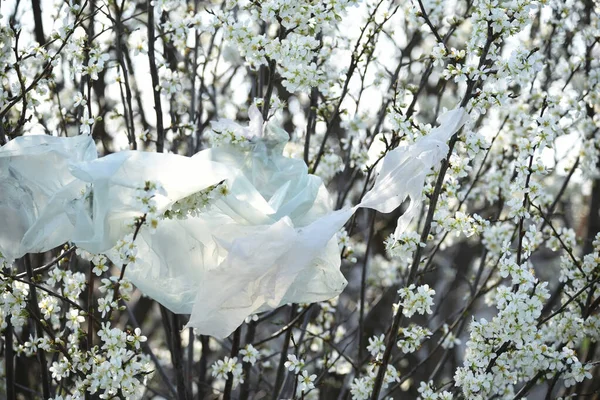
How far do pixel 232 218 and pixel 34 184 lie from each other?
24.6 inches

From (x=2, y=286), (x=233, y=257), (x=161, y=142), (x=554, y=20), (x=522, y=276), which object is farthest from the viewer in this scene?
(x=554, y=20)

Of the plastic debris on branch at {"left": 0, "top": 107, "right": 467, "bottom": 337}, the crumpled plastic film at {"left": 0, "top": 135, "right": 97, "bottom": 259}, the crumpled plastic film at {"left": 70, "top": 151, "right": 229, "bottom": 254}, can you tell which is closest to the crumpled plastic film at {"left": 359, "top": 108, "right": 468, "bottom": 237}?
the plastic debris on branch at {"left": 0, "top": 107, "right": 467, "bottom": 337}

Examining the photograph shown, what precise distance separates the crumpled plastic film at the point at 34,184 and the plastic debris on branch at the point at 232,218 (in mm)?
19

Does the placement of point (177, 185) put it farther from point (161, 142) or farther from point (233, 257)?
point (161, 142)

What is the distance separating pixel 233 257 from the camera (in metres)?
2.12

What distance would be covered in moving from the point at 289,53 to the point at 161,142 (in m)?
0.61

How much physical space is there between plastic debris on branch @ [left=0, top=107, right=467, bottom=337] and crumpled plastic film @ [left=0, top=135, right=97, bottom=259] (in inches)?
0.8

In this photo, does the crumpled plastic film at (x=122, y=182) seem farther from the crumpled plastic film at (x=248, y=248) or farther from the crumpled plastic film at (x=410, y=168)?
the crumpled plastic film at (x=410, y=168)

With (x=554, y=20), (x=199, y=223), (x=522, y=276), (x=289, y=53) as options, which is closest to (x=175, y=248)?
(x=199, y=223)

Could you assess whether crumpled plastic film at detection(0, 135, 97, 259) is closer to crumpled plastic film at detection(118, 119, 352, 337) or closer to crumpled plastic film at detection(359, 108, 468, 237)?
crumpled plastic film at detection(118, 119, 352, 337)

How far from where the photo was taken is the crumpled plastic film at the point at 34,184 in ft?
7.53

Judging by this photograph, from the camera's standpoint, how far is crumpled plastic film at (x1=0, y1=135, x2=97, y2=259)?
2.29 meters

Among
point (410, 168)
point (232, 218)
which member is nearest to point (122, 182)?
point (232, 218)

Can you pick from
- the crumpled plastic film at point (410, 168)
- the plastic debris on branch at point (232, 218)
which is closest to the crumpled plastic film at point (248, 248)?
the plastic debris on branch at point (232, 218)
